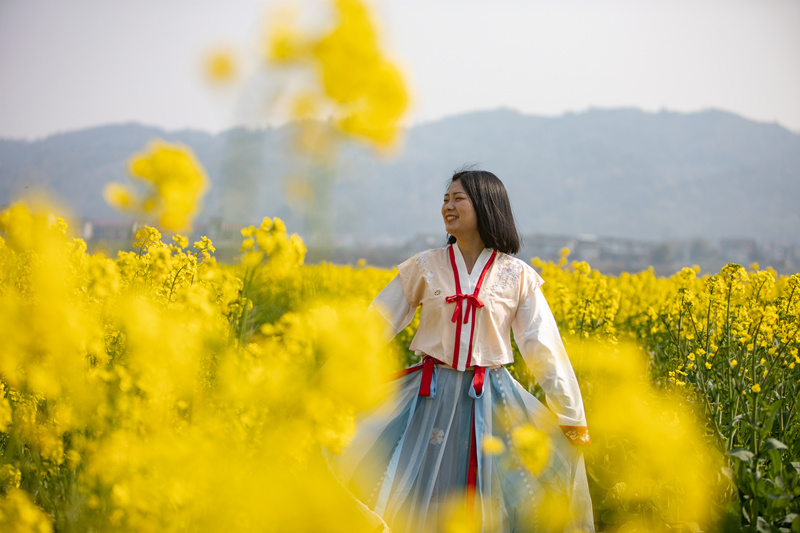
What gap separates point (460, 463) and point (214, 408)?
34.3 inches

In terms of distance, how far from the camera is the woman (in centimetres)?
166

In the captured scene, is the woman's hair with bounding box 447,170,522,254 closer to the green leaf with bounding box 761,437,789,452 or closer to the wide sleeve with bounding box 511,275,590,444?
the wide sleeve with bounding box 511,275,590,444

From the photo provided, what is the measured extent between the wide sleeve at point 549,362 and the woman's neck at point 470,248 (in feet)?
0.70

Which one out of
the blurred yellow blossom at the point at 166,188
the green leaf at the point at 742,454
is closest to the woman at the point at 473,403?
the green leaf at the point at 742,454

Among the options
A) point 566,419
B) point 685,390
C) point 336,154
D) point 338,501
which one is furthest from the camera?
point 685,390

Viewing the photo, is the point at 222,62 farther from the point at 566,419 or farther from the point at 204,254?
the point at 566,419

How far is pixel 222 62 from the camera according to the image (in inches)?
32.2

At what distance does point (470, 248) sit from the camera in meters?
1.95

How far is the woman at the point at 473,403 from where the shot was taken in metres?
1.66

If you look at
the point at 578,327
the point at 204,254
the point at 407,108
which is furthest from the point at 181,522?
the point at 578,327

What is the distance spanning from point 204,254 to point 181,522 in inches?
41.7

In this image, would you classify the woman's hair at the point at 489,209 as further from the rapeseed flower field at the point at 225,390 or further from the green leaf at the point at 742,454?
the green leaf at the point at 742,454

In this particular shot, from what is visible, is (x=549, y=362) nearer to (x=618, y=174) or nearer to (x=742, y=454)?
(x=742, y=454)

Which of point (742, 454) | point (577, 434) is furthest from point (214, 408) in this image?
point (742, 454)
